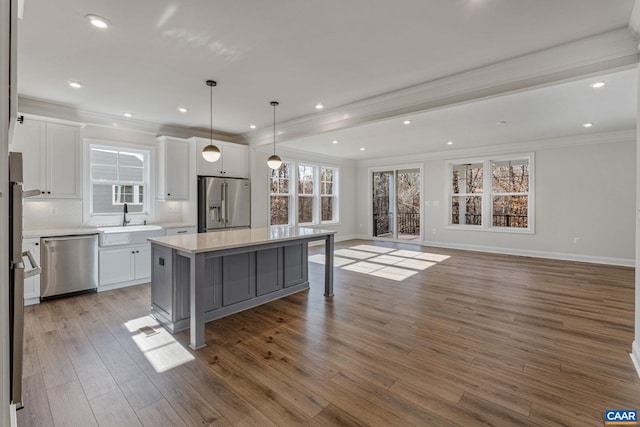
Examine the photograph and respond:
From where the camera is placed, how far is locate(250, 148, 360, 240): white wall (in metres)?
6.62

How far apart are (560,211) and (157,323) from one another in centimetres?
765

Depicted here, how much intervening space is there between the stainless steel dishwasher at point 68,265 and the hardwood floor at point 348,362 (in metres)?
0.19

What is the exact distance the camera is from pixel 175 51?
2.90 meters

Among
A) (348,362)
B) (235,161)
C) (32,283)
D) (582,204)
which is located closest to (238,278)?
(348,362)

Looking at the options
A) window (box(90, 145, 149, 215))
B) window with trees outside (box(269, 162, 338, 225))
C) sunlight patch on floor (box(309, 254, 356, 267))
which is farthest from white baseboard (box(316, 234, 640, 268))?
window (box(90, 145, 149, 215))

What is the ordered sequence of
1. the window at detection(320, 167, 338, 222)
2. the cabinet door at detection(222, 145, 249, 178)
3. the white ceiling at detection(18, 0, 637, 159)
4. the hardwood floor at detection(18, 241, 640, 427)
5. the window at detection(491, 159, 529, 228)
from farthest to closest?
the window at detection(320, 167, 338, 222) → the window at detection(491, 159, 529, 228) → the cabinet door at detection(222, 145, 249, 178) → the white ceiling at detection(18, 0, 637, 159) → the hardwood floor at detection(18, 241, 640, 427)

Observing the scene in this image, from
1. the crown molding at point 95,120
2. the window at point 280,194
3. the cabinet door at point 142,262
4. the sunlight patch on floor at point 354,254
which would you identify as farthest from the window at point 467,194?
the cabinet door at point 142,262

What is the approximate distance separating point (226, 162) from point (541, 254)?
277 inches

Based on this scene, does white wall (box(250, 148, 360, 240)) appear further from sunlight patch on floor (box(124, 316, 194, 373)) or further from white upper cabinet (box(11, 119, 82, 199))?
sunlight patch on floor (box(124, 316, 194, 373))

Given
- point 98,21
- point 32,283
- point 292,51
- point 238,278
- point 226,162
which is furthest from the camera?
point 226,162

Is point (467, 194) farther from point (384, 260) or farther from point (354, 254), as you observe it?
point (354, 254)

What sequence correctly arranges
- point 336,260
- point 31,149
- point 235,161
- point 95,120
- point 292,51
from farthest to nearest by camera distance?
1. point 336,260
2. point 235,161
3. point 95,120
4. point 31,149
5. point 292,51

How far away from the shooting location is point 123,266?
440 centimetres

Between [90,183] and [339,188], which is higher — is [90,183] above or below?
below
